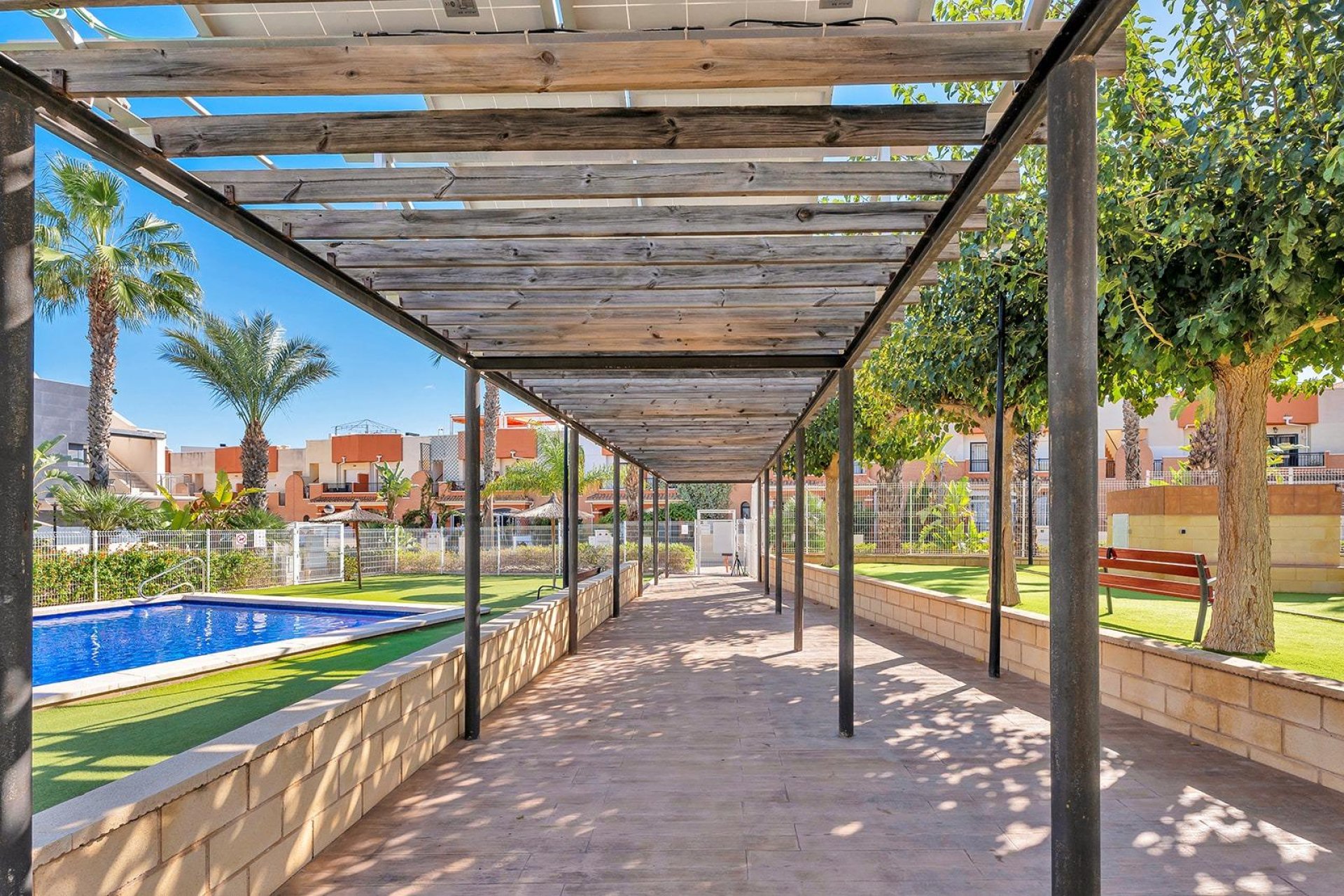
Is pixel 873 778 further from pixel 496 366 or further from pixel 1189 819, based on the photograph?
pixel 496 366

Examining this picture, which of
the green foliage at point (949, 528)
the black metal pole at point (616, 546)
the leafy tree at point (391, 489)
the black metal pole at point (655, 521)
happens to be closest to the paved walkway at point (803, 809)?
the black metal pole at point (616, 546)

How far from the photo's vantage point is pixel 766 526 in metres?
18.2

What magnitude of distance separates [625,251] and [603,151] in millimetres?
899

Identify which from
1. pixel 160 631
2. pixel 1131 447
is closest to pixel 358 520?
pixel 160 631

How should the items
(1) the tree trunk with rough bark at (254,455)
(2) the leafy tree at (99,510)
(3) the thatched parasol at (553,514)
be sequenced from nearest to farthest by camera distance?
(2) the leafy tree at (99,510), (3) the thatched parasol at (553,514), (1) the tree trunk with rough bark at (254,455)

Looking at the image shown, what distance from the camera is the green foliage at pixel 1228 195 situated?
4836 millimetres

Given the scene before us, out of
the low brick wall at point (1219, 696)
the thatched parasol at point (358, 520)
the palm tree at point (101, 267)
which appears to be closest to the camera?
the low brick wall at point (1219, 696)

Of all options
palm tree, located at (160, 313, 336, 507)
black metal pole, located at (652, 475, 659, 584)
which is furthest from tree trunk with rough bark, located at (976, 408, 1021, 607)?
palm tree, located at (160, 313, 336, 507)

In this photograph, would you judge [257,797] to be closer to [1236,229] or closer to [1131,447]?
[1236,229]

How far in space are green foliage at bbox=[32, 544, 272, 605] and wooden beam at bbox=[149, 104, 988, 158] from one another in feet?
44.8

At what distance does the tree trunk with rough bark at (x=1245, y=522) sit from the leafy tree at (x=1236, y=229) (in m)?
0.01

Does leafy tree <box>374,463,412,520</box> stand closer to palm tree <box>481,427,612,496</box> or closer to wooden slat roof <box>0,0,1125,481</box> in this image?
palm tree <box>481,427,612,496</box>

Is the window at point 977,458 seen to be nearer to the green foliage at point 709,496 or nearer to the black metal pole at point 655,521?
the green foliage at point 709,496

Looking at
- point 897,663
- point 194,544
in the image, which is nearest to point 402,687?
point 897,663
